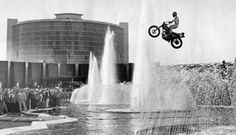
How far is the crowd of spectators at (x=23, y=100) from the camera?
87.1 ft

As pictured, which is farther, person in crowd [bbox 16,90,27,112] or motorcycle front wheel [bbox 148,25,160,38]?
person in crowd [bbox 16,90,27,112]

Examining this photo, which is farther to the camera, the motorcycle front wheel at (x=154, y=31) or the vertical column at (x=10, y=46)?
the vertical column at (x=10, y=46)

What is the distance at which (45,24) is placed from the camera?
139m

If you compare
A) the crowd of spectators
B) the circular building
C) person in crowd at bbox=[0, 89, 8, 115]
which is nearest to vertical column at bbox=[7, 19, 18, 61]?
the circular building

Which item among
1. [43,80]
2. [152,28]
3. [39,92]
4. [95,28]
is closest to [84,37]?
[95,28]

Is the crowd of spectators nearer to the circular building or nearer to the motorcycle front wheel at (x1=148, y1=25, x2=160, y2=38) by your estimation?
the motorcycle front wheel at (x1=148, y1=25, x2=160, y2=38)

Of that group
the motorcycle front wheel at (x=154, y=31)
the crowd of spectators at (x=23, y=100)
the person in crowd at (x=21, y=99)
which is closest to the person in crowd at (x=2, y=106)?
the crowd of spectators at (x=23, y=100)

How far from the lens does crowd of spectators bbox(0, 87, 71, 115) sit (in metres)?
26.5

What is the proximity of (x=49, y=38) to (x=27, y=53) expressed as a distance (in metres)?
12.3

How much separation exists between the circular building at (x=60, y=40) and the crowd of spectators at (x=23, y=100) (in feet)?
332

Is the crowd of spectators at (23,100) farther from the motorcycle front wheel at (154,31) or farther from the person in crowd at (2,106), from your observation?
the motorcycle front wheel at (154,31)

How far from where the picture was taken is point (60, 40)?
5369 inches

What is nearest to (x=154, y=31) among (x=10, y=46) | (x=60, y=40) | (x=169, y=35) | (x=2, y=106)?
(x=169, y=35)

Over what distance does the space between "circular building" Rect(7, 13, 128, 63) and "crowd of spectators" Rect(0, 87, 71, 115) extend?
101120mm
